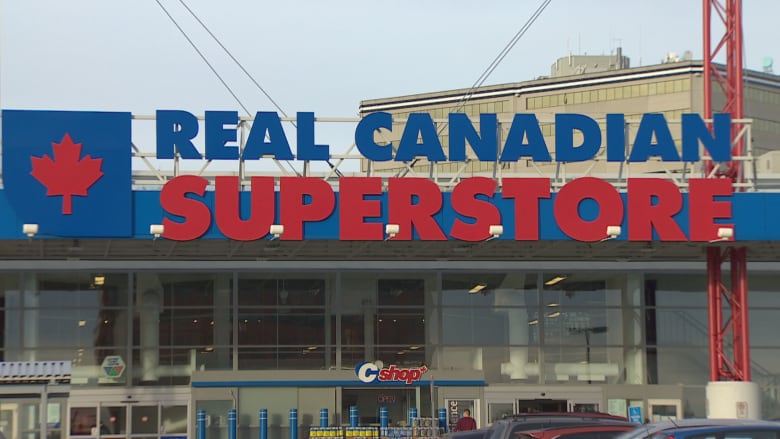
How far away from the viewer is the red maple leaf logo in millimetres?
30250

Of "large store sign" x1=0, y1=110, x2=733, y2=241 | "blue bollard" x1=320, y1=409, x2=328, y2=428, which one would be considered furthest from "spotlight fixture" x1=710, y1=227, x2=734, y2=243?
"blue bollard" x1=320, y1=409, x2=328, y2=428

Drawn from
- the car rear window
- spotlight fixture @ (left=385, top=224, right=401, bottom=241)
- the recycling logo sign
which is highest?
spotlight fixture @ (left=385, top=224, right=401, bottom=241)

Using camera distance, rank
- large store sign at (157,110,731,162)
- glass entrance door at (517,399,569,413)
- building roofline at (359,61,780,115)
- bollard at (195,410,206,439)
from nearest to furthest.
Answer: large store sign at (157,110,731,162), bollard at (195,410,206,439), glass entrance door at (517,399,569,413), building roofline at (359,61,780,115)

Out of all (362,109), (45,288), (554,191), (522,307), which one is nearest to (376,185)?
(554,191)

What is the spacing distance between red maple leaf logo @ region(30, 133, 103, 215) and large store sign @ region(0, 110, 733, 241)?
0.02 meters

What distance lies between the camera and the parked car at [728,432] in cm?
1395

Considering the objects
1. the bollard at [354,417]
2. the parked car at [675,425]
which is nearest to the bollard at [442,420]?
the bollard at [354,417]

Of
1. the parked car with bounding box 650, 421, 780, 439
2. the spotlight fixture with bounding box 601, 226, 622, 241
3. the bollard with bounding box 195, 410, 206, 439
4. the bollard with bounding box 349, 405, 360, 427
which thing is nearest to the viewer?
the parked car with bounding box 650, 421, 780, 439

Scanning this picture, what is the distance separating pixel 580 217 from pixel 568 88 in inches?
3779

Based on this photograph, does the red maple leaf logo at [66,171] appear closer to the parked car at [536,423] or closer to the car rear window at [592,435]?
the parked car at [536,423]

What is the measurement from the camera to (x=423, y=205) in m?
31.0

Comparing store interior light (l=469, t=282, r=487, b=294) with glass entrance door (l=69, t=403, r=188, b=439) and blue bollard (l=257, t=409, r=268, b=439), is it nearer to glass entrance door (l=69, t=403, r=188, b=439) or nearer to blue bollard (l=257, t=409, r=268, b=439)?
blue bollard (l=257, t=409, r=268, b=439)

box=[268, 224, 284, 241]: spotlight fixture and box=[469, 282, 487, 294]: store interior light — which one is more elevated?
box=[268, 224, 284, 241]: spotlight fixture

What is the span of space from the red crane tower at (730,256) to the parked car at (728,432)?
1776cm
